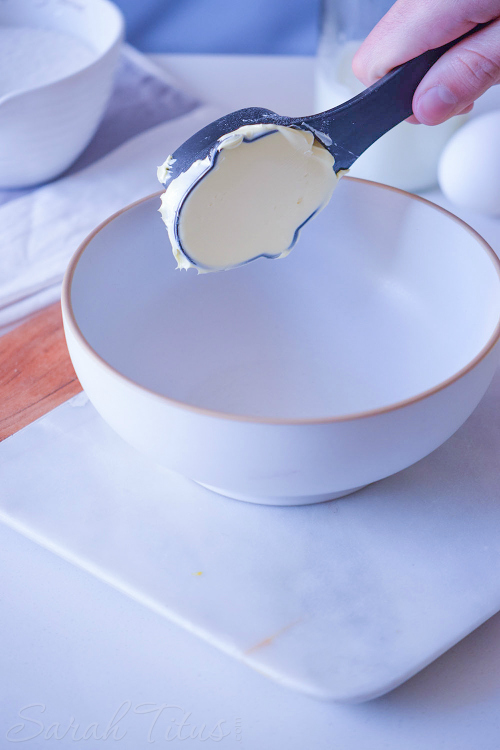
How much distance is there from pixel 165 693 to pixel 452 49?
1.56ft

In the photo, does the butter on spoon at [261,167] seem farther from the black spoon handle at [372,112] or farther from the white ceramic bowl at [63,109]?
the white ceramic bowl at [63,109]

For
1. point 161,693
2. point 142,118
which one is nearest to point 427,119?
point 161,693

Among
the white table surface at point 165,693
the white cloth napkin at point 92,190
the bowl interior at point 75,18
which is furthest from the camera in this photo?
the bowl interior at point 75,18

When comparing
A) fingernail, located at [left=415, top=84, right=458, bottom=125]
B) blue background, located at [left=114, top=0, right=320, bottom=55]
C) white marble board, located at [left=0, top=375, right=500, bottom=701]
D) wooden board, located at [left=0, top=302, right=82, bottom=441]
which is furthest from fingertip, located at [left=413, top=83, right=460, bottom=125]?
blue background, located at [left=114, top=0, right=320, bottom=55]

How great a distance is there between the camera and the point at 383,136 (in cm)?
87

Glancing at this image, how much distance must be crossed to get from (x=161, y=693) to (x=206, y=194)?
0.33 metres

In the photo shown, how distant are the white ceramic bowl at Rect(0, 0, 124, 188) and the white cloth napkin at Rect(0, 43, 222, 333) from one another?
38 millimetres

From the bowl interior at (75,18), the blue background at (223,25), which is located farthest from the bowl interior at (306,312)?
the blue background at (223,25)

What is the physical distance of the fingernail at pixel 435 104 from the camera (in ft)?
1.84

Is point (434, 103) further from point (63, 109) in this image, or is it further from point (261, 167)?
point (63, 109)

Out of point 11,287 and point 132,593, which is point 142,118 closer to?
point 11,287

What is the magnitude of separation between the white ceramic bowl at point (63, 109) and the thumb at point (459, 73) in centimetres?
42

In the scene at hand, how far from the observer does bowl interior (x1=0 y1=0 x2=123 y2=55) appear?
0.96m

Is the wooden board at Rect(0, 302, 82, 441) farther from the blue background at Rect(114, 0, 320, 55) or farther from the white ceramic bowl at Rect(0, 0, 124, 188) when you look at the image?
the blue background at Rect(114, 0, 320, 55)
